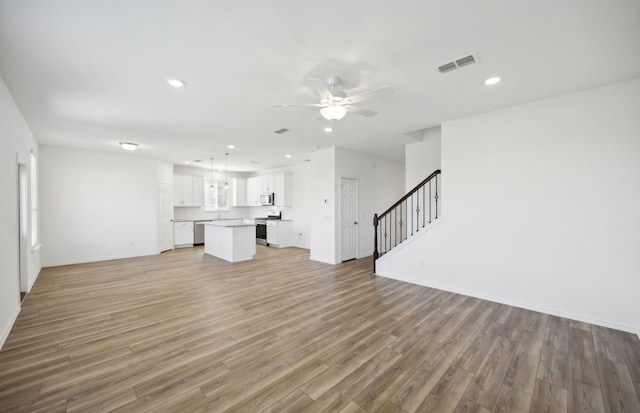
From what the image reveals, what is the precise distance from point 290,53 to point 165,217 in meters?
7.75

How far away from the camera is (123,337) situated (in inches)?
114

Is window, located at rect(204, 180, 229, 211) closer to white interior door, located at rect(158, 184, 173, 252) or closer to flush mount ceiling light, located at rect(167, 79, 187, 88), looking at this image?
white interior door, located at rect(158, 184, 173, 252)

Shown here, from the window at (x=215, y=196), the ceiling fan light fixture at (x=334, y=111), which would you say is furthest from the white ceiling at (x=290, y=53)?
the window at (x=215, y=196)

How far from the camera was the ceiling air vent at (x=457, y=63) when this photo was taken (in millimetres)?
2547

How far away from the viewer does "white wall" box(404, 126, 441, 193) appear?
5.62 metres

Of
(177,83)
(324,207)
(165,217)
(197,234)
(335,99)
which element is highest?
(177,83)

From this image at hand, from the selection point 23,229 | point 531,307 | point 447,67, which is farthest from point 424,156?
point 23,229

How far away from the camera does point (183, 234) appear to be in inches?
355

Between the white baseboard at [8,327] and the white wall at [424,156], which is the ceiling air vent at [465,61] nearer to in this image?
the white wall at [424,156]

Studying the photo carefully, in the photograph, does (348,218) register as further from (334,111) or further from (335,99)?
(335,99)

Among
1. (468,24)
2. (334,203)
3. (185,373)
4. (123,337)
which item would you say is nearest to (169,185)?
(334,203)

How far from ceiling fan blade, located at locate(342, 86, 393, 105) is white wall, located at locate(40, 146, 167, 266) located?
23.2 feet

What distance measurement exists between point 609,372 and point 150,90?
5.54m

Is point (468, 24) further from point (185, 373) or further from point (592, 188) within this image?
point (185, 373)
